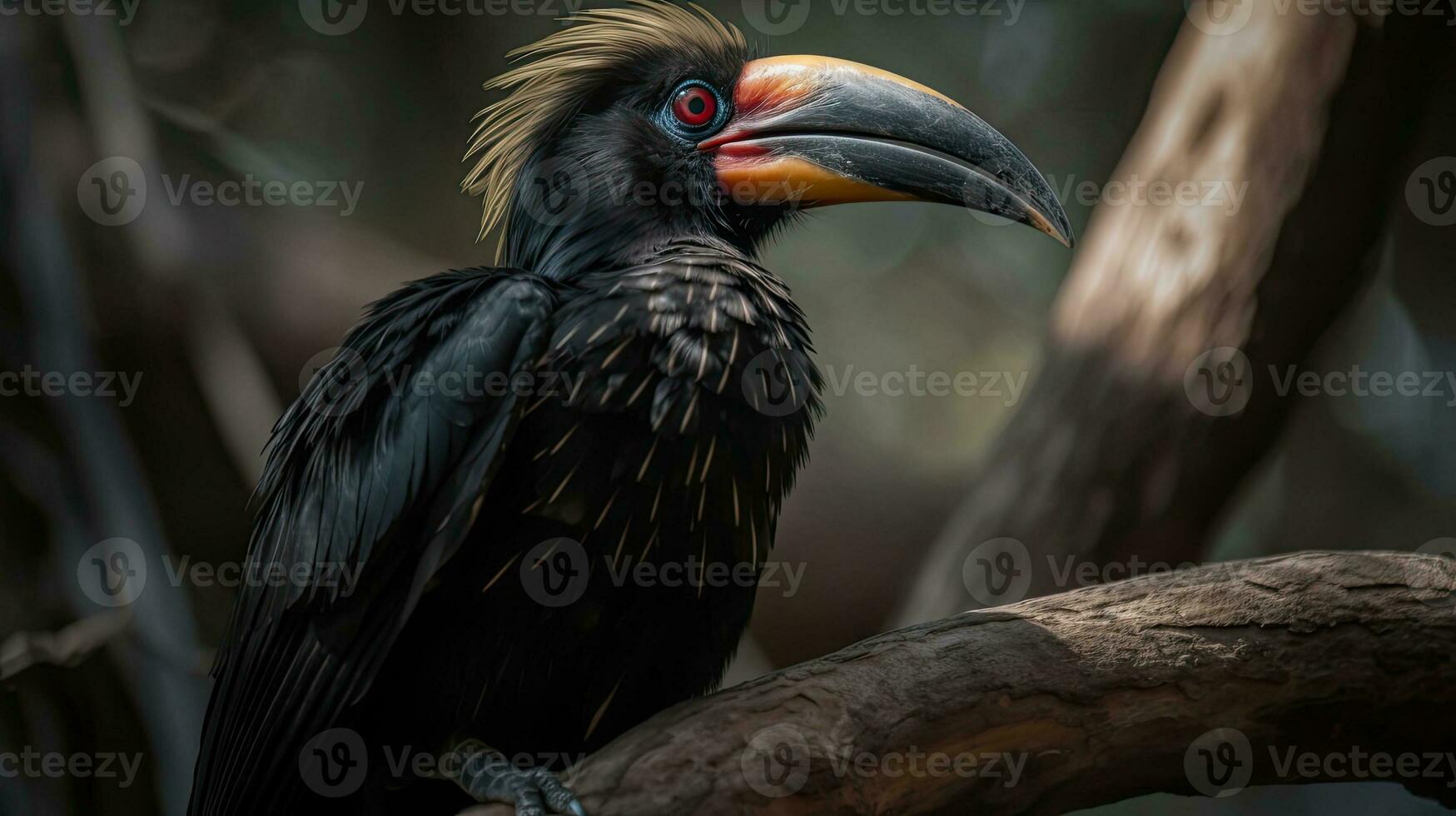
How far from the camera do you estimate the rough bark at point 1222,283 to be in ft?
9.34

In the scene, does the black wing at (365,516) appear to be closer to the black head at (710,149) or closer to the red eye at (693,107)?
the black head at (710,149)

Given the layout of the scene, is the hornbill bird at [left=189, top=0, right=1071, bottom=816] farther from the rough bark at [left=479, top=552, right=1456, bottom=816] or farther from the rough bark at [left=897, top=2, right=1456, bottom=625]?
the rough bark at [left=897, top=2, right=1456, bottom=625]

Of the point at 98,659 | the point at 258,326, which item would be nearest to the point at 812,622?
the point at 258,326

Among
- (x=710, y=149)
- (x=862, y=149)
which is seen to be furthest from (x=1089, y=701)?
(x=710, y=149)

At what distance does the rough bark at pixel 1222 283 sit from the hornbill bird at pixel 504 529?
1.27 m

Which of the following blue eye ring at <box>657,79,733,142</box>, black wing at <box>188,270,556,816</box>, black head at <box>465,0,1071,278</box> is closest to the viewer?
black wing at <box>188,270,556,816</box>

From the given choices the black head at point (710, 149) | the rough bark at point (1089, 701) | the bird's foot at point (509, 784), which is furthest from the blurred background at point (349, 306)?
the bird's foot at point (509, 784)

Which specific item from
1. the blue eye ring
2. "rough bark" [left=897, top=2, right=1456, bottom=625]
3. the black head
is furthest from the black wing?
"rough bark" [left=897, top=2, right=1456, bottom=625]

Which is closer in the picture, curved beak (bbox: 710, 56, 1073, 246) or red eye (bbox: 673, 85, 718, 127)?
curved beak (bbox: 710, 56, 1073, 246)

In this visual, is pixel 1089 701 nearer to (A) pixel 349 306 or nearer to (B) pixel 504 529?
(B) pixel 504 529

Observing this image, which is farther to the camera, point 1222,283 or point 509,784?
point 1222,283

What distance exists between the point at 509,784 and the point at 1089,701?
90cm

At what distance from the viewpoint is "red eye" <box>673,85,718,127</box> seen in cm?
225

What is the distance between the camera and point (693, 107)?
2254 millimetres
